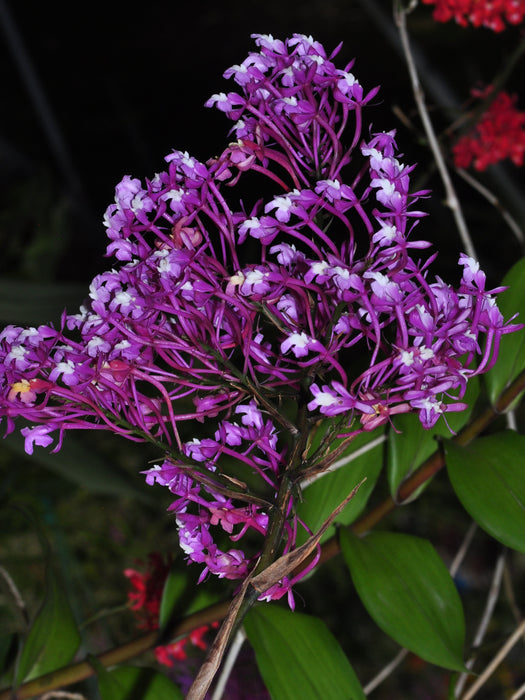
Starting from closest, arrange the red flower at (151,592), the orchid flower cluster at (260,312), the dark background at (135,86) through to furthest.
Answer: the orchid flower cluster at (260,312)
the red flower at (151,592)
the dark background at (135,86)

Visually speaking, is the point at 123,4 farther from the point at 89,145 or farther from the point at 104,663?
the point at 104,663

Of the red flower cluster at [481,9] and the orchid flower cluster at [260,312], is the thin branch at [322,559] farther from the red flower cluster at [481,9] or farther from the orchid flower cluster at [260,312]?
the red flower cluster at [481,9]

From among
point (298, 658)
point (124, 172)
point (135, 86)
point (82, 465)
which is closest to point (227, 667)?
point (298, 658)

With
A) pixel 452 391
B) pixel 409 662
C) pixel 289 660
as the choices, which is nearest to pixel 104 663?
pixel 289 660

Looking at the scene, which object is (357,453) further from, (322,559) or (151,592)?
(151,592)

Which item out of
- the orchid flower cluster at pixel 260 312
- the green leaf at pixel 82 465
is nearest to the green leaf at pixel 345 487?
the orchid flower cluster at pixel 260 312
